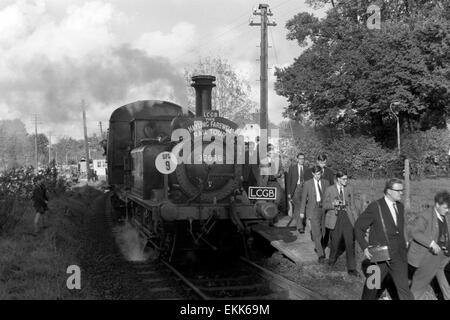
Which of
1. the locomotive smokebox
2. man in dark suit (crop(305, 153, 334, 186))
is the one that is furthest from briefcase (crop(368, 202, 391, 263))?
the locomotive smokebox

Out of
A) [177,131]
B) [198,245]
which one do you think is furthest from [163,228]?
[177,131]

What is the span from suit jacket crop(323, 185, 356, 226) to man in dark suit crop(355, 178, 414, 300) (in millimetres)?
2612

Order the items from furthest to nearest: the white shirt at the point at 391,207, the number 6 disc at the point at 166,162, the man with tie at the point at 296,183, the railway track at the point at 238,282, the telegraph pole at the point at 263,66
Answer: the telegraph pole at the point at 263,66 → the man with tie at the point at 296,183 → the number 6 disc at the point at 166,162 → the railway track at the point at 238,282 → the white shirt at the point at 391,207

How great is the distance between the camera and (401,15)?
28562 mm

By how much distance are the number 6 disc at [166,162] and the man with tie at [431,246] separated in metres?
4.68

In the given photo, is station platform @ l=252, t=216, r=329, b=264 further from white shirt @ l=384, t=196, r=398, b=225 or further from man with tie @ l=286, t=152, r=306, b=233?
white shirt @ l=384, t=196, r=398, b=225

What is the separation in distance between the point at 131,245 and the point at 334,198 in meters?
5.52

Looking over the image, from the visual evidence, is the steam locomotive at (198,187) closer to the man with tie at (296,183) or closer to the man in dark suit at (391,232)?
the man with tie at (296,183)

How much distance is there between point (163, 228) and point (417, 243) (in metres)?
4.56

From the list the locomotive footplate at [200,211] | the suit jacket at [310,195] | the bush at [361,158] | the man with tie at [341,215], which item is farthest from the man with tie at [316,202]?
the bush at [361,158]

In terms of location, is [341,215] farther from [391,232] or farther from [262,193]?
[391,232]

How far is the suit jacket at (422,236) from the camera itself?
6.41 meters

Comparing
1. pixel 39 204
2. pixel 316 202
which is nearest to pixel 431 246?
pixel 316 202

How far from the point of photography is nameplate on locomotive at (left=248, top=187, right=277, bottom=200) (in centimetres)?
962
